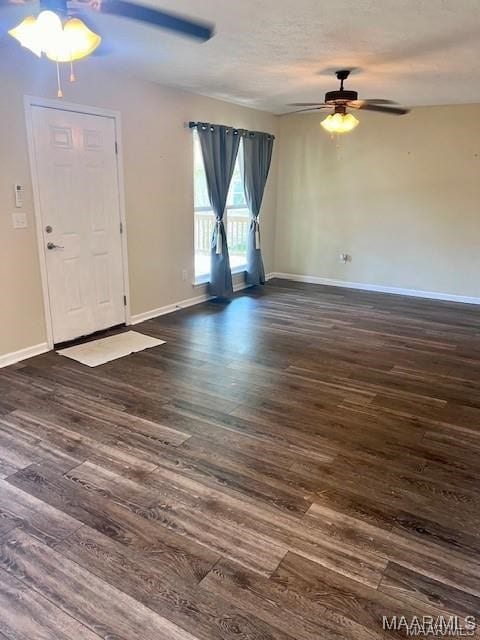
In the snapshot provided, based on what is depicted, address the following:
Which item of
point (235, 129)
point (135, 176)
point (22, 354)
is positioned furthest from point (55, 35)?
point (235, 129)

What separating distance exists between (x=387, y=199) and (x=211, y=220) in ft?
8.18

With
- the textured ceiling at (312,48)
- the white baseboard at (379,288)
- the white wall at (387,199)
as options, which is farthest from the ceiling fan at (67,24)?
the white baseboard at (379,288)

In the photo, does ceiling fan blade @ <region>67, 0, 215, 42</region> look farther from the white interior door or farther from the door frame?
the white interior door

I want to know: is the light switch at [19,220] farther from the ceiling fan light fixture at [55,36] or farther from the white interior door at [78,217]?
the ceiling fan light fixture at [55,36]

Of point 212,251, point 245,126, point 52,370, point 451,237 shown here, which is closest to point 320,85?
point 245,126

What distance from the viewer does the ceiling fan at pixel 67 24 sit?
189 centimetres

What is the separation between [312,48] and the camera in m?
3.49

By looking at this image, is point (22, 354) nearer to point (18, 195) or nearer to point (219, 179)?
point (18, 195)

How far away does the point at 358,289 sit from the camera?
6969mm

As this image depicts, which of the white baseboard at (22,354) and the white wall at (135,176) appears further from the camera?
the white baseboard at (22,354)

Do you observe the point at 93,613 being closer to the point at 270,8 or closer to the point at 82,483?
the point at 82,483

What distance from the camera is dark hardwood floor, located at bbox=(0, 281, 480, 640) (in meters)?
1.75

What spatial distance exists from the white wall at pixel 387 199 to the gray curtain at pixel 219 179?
157cm

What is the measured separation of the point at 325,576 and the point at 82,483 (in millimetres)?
1308
